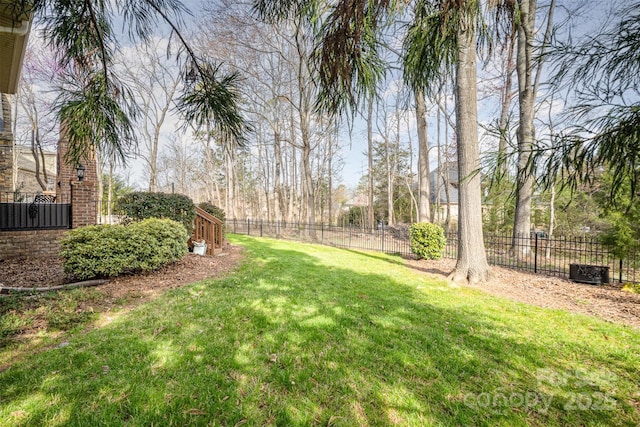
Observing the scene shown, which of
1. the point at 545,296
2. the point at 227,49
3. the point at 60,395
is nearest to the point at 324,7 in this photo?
the point at 60,395

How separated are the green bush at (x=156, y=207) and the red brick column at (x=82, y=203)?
131cm

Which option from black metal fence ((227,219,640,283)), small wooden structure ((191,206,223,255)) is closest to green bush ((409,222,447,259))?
black metal fence ((227,219,640,283))

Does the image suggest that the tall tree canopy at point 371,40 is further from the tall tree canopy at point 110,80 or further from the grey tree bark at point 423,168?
the grey tree bark at point 423,168

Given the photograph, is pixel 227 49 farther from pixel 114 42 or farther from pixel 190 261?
pixel 114 42

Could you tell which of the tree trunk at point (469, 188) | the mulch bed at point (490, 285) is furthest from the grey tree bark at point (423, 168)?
the tree trunk at point (469, 188)

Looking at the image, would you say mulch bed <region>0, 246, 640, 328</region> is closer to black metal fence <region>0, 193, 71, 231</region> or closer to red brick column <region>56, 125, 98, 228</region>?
black metal fence <region>0, 193, 71, 231</region>

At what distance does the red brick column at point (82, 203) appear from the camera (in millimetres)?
6789

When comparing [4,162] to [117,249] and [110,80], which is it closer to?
[117,249]

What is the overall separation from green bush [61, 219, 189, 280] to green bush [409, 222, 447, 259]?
22.5ft

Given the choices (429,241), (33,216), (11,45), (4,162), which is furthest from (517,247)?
(4,162)

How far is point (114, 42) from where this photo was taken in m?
2.66

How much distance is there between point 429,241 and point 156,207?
310 inches

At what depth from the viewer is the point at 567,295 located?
16.0ft

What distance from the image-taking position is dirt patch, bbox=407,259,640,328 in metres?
4.01
